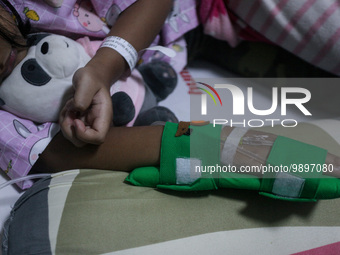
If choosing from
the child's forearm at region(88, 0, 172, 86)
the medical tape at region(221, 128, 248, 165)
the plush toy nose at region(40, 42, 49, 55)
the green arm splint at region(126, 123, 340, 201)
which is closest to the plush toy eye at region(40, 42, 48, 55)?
the plush toy nose at region(40, 42, 49, 55)

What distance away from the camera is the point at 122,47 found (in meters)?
0.84

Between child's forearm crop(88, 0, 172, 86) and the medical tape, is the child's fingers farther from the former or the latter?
the medical tape

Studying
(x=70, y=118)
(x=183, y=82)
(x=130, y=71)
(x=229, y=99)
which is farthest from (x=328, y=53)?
(x=70, y=118)

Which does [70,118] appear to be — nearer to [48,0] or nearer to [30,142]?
[30,142]

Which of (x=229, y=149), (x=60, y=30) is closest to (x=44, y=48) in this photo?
(x=60, y=30)

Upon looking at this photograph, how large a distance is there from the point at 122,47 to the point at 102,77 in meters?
0.11

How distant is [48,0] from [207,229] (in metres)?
0.63

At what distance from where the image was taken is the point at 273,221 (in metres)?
0.64

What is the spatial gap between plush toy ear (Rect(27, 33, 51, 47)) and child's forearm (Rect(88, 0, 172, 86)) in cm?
14

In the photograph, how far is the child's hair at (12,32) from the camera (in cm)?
77

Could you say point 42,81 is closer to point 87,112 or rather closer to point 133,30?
point 87,112

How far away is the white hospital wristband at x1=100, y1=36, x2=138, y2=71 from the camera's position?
0.83 m

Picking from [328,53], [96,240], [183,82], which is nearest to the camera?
[96,240]

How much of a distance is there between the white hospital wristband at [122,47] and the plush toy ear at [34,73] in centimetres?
16
